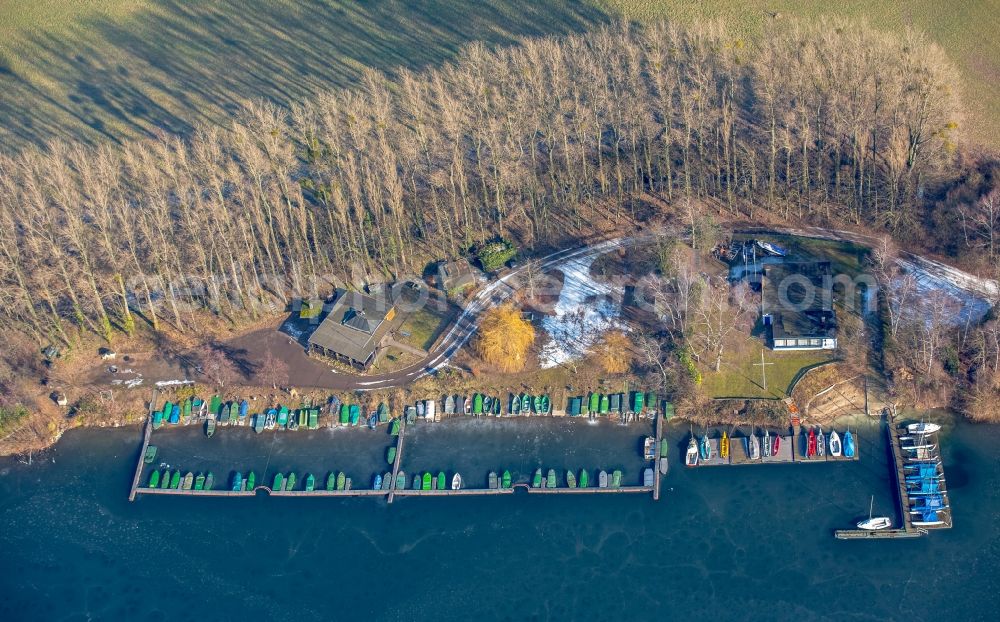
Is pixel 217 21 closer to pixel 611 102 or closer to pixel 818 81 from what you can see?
pixel 611 102

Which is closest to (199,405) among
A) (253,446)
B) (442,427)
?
(253,446)

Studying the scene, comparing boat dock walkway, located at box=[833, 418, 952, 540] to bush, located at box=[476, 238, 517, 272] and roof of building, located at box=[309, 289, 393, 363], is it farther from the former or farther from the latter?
roof of building, located at box=[309, 289, 393, 363]

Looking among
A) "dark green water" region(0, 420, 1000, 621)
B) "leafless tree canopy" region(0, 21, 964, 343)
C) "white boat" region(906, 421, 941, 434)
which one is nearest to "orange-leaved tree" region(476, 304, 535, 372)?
"dark green water" region(0, 420, 1000, 621)

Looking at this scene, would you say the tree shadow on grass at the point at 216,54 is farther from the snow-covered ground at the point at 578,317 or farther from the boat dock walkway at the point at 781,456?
the boat dock walkway at the point at 781,456

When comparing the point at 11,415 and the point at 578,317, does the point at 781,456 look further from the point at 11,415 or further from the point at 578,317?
the point at 11,415

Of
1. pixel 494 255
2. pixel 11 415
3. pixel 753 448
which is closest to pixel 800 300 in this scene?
pixel 753 448

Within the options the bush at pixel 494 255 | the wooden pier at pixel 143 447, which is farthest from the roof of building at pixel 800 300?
the wooden pier at pixel 143 447
